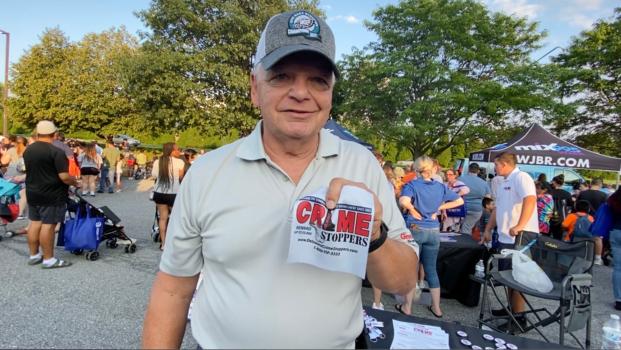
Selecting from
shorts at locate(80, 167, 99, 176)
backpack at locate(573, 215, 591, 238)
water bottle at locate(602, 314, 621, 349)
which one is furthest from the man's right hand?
shorts at locate(80, 167, 99, 176)

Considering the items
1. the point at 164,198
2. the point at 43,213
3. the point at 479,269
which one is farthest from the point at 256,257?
the point at 164,198

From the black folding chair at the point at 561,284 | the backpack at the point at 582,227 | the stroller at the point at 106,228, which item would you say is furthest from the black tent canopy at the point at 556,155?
the stroller at the point at 106,228

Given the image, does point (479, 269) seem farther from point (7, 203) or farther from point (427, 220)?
point (7, 203)

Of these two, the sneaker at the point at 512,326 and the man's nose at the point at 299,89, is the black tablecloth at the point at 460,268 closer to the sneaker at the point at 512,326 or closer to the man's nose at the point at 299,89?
the sneaker at the point at 512,326

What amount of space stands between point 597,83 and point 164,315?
78.9 feet

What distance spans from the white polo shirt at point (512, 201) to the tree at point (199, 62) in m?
14.6

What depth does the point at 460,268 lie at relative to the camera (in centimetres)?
482

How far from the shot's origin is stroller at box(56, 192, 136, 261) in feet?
18.0

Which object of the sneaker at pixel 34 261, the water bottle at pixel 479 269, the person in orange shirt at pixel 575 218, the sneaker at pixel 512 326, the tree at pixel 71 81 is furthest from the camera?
the tree at pixel 71 81

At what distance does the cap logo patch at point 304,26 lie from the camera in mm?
→ 1175

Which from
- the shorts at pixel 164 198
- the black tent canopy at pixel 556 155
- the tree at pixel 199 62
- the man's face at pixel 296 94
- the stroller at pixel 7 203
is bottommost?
the stroller at pixel 7 203

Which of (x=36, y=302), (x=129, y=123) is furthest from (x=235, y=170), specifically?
(x=129, y=123)

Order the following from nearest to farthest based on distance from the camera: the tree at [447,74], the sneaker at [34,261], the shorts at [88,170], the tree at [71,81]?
1. the sneaker at [34,261]
2. the shorts at [88,170]
3. the tree at [447,74]
4. the tree at [71,81]

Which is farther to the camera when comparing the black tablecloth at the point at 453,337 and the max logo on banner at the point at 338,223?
the black tablecloth at the point at 453,337
